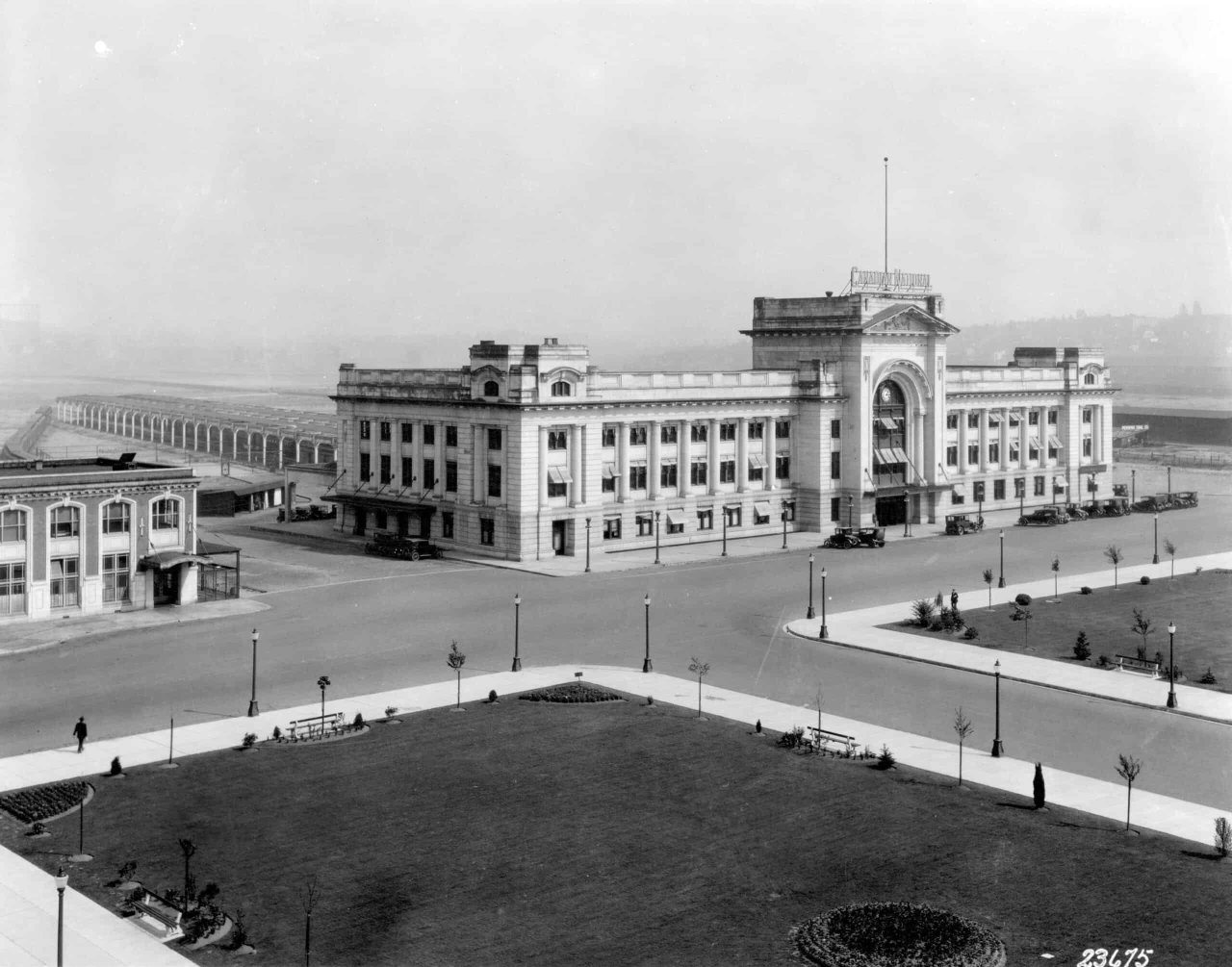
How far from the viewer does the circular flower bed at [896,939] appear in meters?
26.8

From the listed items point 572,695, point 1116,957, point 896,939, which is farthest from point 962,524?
point 896,939

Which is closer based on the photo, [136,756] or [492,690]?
[136,756]

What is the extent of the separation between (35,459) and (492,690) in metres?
38.0

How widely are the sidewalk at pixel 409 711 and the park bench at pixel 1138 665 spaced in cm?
1371

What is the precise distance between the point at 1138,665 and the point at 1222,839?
21.3m

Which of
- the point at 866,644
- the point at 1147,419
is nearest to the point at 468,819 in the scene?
the point at 866,644

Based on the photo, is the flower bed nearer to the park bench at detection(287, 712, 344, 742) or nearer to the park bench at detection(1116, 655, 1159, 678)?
the park bench at detection(287, 712, 344, 742)

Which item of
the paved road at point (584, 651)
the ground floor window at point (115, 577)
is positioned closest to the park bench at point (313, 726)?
the paved road at point (584, 651)

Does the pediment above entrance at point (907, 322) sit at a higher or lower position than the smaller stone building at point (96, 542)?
higher

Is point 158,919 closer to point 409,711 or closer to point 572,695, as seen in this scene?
point 409,711

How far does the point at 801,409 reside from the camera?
9669 centimetres

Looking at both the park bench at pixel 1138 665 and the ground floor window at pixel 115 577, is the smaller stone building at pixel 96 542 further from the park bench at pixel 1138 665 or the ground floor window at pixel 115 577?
the park bench at pixel 1138 665

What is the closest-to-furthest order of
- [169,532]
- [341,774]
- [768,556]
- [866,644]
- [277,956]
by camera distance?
[277,956]
[341,774]
[866,644]
[169,532]
[768,556]

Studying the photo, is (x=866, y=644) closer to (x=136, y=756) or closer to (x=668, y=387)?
(x=136, y=756)
